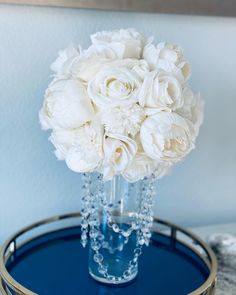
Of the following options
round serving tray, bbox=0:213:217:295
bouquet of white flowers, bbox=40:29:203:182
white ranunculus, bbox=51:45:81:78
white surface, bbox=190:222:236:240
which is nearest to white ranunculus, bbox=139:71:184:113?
bouquet of white flowers, bbox=40:29:203:182

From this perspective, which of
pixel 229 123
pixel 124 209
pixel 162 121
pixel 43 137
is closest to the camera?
pixel 162 121

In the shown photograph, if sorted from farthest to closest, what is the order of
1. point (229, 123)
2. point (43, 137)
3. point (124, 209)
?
point (229, 123)
point (43, 137)
point (124, 209)

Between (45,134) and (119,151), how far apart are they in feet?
0.88

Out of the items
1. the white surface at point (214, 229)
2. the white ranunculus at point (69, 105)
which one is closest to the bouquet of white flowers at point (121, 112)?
the white ranunculus at point (69, 105)

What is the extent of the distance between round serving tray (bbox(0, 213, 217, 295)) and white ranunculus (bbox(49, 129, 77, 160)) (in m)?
0.18

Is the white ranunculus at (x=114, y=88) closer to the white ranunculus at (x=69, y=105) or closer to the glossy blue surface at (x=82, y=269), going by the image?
the white ranunculus at (x=69, y=105)

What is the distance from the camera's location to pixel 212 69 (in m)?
0.81

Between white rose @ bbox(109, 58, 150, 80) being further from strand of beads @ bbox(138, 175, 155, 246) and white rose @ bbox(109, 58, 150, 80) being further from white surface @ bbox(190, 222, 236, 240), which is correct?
white surface @ bbox(190, 222, 236, 240)

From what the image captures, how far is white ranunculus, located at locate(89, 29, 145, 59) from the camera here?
1.74ft

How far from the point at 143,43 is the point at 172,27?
224 mm

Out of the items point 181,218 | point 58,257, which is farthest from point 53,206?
point 181,218

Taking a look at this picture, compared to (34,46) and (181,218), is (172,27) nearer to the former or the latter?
(34,46)

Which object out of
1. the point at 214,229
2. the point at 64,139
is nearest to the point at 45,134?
the point at 64,139

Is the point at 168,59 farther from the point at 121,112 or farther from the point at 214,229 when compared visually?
the point at 214,229
